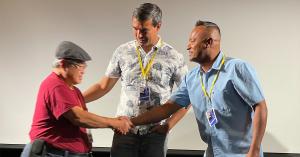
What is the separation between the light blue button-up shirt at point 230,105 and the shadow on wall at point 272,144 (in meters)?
1.51

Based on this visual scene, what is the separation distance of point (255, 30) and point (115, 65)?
1.50 m

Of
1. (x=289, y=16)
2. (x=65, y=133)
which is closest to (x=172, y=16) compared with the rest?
(x=289, y=16)

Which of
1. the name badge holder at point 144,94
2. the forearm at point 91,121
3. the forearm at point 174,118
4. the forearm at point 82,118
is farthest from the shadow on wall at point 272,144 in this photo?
the forearm at point 82,118

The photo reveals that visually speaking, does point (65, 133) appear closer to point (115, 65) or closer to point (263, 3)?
point (115, 65)

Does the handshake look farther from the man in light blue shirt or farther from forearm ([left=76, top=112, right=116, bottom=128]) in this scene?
the man in light blue shirt

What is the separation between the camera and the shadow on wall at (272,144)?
3760 millimetres

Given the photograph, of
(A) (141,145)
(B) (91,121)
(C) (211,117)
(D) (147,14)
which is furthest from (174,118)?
(D) (147,14)

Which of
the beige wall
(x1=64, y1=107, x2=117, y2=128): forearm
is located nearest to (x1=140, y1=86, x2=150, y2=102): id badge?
(x1=64, y1=107, x2=117, y2=128): forearm

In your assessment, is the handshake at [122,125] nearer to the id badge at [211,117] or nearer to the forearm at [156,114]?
the forearm at [156,114]

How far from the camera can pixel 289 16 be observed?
3.69 metres

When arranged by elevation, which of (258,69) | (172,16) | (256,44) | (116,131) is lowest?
(116,131)

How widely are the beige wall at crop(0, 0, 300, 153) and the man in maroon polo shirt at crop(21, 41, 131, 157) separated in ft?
4.84

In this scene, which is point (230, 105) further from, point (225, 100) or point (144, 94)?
point (144, 94)

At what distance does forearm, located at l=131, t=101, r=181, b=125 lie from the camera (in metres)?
2.70
